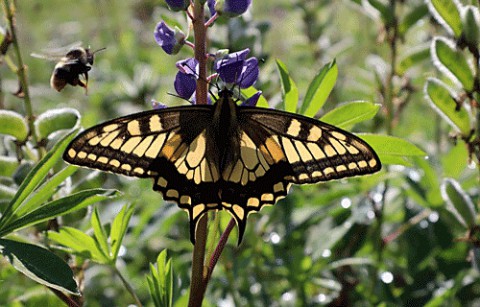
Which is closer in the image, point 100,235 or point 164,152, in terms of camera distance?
point 164,152

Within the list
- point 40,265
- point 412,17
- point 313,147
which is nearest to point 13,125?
point 40,265

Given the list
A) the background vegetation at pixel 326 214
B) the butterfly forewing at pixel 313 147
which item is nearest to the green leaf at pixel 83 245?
the background vegetation at pixel 326 214

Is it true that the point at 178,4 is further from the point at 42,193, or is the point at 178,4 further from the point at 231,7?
the point at 42,193

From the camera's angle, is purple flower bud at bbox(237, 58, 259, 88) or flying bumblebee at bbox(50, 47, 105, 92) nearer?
purple flower bud at bbox(237, 58, 259, 88)

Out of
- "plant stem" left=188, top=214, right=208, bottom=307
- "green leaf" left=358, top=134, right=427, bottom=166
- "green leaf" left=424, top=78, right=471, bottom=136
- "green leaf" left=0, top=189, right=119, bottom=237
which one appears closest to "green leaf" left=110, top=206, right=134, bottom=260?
"green leaf" left=0, top=189, right=119, bottom=237

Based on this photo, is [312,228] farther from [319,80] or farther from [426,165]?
[319,80]

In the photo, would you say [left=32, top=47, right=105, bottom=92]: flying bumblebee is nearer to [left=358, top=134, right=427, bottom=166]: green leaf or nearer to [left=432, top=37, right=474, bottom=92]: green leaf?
[left=358, top=134, right=427, bottom=166]: green leaf

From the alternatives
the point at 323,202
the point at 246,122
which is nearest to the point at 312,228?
the point at 323,202
